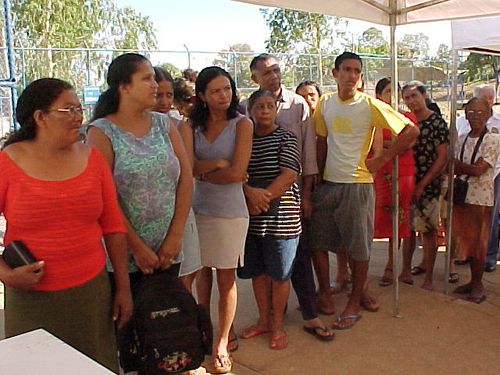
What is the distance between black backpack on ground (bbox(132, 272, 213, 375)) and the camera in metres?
2.06

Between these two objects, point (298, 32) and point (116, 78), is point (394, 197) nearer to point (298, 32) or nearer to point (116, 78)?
point (116, 78)

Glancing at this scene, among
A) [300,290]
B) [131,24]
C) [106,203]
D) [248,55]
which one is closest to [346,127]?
[300,290]

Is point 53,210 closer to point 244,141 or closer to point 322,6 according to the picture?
point 244,141

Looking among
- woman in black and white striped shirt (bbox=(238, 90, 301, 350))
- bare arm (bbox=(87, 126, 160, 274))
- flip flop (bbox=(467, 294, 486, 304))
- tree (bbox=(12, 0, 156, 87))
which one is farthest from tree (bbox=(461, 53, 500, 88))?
bare arm (bbox=(87, 126, 160, 274))

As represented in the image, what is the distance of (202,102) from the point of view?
285 cm

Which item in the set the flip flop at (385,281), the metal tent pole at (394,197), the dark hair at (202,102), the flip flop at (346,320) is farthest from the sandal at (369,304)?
the dark hair at (202,102)

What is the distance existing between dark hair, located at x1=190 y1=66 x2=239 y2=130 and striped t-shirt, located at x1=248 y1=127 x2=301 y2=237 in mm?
Answer: 284

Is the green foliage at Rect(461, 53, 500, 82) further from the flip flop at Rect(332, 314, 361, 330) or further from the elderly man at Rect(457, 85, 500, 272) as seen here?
the flip flop at Rect(332, 314, 361, 330)

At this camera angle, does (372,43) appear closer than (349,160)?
No

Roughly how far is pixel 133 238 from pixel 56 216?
414 millimetres

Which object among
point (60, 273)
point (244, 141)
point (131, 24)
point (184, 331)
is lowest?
point (184, 331)

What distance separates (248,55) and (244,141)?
506 inches

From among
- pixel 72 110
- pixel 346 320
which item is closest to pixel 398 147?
pixel 346 320

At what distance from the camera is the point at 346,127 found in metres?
3.40
